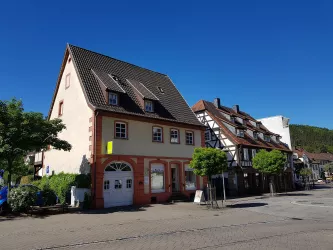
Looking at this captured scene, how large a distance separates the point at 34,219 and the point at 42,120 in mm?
5867

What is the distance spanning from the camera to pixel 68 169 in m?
22.5

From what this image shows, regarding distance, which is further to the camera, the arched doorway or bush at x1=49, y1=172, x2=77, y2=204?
bush at x1=49, y1=172, x2=77, y2=204

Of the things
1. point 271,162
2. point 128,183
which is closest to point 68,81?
point 128,183

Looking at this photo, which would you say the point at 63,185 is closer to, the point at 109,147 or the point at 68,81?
the point at 109,147

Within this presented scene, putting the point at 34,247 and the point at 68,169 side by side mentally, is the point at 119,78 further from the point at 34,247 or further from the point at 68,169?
the point at 34,247

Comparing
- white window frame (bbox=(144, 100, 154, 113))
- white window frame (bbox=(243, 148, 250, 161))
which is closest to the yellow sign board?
white window frame (bbox=(144, 100, 154, 113))

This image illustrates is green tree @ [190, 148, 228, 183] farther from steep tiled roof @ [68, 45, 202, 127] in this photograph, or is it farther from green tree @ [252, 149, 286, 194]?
green tree @ [252, 149, 286, 194]

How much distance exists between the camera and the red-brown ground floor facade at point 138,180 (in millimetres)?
19758

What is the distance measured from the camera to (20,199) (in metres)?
15.7

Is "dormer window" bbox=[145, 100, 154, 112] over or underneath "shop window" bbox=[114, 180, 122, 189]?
over

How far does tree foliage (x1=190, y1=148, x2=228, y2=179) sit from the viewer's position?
1922 cm

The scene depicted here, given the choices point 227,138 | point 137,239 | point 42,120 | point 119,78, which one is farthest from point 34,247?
point 227,138

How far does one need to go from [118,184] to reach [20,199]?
22.1ft

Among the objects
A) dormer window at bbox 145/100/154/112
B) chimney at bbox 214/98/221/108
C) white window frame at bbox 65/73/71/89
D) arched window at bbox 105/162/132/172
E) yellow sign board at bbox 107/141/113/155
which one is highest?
chimney at bbox 214/98/221/108
